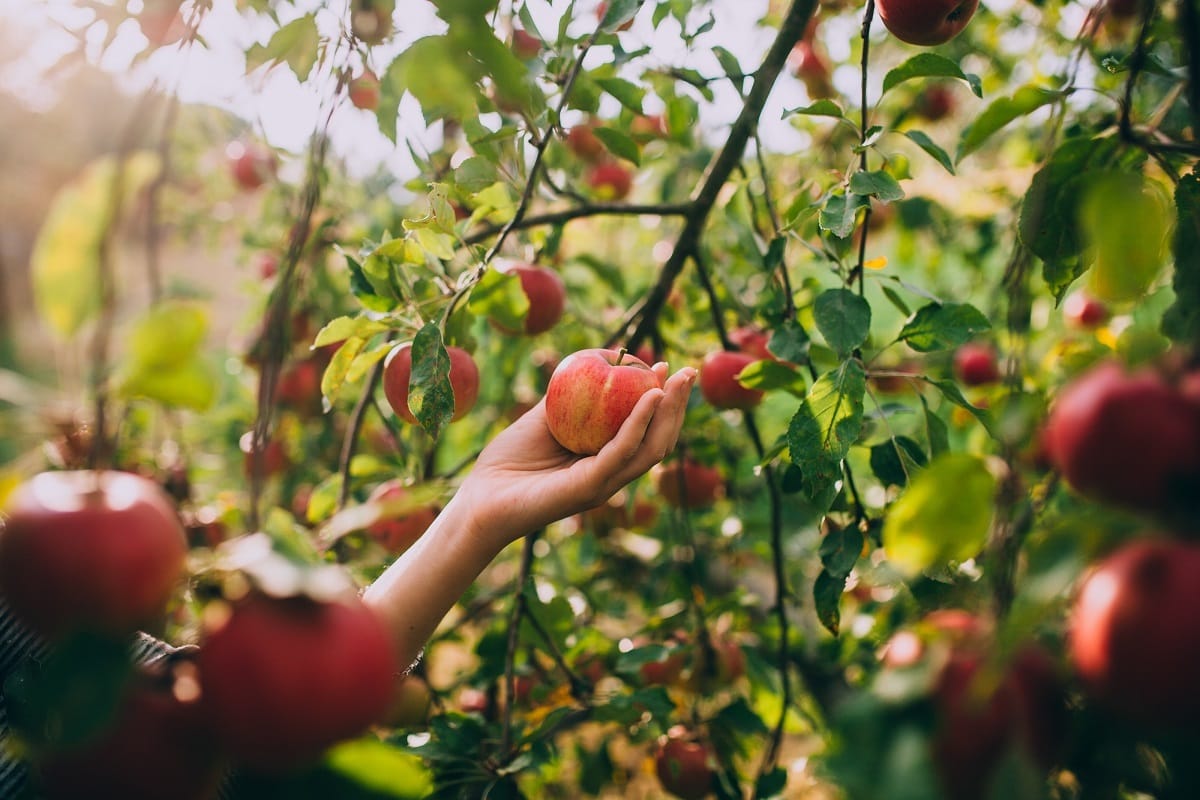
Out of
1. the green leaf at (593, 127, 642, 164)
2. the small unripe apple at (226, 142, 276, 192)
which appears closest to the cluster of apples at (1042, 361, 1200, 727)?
the green leaf at (593, 127, 642, 164)

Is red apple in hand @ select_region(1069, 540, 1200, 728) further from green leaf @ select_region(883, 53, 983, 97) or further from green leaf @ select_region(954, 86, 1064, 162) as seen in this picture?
green leaf @ select_region(883, 53, 983, 97)

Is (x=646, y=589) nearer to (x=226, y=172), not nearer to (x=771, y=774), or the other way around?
(x=771, y=774)

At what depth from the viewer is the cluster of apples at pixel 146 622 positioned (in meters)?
0.39

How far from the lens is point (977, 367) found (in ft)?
6.59

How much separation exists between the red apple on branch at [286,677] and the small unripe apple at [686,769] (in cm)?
106

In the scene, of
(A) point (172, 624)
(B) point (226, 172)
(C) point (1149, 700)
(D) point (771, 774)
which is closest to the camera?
(C) point (1149, 700)

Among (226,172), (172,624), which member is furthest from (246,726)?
(226,172)

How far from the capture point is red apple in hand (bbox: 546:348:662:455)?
38.6 inches

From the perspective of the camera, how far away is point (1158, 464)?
35 cm

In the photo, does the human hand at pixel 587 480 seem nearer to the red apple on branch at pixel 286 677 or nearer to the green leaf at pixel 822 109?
the green leaf at pixel 822 109

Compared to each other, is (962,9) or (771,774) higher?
(962,9)

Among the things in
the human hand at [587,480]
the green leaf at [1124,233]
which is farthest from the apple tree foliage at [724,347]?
the human hand at [587,480]

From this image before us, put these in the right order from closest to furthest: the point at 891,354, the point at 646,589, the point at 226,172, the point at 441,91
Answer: the point at 441,91 < the point at 646,589 < the point at 891,354 < the point at 226,172

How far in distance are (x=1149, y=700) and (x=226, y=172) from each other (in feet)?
9.64
